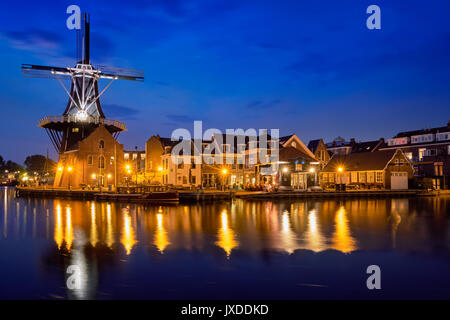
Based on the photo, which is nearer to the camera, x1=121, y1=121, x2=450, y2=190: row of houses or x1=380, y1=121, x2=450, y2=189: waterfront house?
x1=121, y1=121, x2=450, y2=190: row of houses

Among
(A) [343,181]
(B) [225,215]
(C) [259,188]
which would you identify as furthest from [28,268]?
(A) [343,181]

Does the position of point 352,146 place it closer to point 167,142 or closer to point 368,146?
point 368,146

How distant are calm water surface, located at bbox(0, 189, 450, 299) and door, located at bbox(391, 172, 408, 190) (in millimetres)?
33131

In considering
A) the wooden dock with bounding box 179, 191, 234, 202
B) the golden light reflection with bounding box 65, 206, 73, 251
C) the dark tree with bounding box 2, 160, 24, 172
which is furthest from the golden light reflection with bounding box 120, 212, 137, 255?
the dark tree with bounding box 2, 160, 24, 172

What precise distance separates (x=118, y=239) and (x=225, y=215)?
465 inches

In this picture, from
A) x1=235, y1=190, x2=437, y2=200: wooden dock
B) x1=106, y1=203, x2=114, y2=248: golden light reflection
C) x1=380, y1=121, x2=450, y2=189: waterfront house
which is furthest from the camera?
x1=380, y1=121, x2=450, y2=189: waterfront house

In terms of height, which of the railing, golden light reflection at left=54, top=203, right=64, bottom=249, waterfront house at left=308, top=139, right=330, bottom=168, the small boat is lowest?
golden light reflection at left=54, top=203, right=64, bottom=249

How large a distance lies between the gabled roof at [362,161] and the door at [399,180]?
2626 millimetres

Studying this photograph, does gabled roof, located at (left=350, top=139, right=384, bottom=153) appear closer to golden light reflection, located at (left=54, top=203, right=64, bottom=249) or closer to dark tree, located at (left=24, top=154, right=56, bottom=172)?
golden light reflection, located at (left=54, top=203, right=64, bottom=249)

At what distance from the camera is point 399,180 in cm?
5762

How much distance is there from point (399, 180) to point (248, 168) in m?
23.3

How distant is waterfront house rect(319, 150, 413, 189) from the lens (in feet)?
187

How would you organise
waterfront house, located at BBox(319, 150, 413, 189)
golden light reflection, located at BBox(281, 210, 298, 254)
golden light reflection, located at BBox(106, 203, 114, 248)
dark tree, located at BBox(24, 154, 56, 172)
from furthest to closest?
dark tree, located at BBox(24, 154, 56, 172) < waterfront house, located at BBox(319, 150, 413, 189) < golden light reflection, located at BBox(106, 203, 114, 248) < golden light reflection, located at BBox(281, 210, 298, 254)
